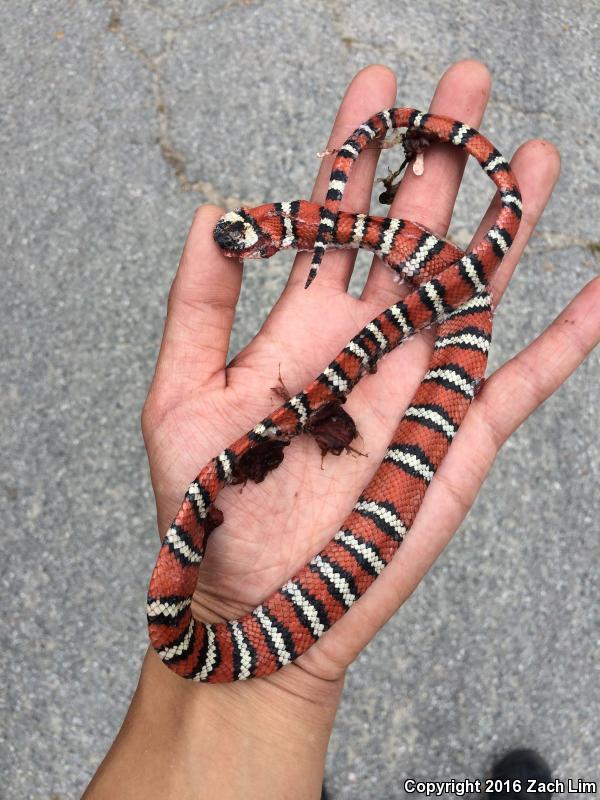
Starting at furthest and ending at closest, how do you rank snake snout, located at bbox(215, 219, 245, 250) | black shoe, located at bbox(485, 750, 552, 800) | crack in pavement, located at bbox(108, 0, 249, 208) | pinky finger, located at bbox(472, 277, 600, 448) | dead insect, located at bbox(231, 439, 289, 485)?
1. crack in pavement, located at bbox(108, 0, 249, 208)
2. black shoe, located at bbox(485, 750, 552, 800)
3. pinky finger, located at bbox(472, 277, 600, 448)
4. snake snout, located at bbox(215, 219, 245, 250)
5. dead insect, located at bbox(231, 439, 289, 485)

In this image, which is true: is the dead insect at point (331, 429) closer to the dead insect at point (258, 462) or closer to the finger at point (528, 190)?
the dead insect at point (258, 462)

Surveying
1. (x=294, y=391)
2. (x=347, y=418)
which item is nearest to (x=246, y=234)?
(x=294, y=391)

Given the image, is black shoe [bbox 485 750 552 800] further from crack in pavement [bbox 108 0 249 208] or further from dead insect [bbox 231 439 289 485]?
crack in pavement [bbox 108 0 249 208]

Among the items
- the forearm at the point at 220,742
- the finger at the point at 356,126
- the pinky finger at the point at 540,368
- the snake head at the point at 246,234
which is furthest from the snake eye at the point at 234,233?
the forearm at the point at 220,742

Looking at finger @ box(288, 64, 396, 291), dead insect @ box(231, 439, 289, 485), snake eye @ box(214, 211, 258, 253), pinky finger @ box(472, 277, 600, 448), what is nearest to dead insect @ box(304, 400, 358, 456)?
dead insect @ box(231, 439, 289, 485)

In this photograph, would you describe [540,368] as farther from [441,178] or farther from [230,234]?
[230,234]

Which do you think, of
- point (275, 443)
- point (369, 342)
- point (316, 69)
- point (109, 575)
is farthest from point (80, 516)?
point (316, 69)

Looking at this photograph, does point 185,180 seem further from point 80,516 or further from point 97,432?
point 80,516
